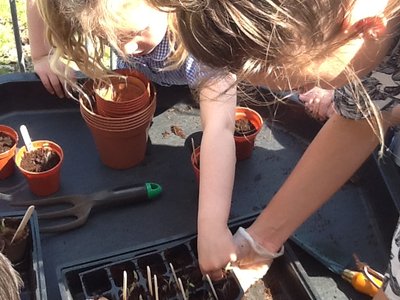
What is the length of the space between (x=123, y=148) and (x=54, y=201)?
0.21m

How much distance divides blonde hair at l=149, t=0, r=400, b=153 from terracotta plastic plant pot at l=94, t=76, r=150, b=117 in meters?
0.61

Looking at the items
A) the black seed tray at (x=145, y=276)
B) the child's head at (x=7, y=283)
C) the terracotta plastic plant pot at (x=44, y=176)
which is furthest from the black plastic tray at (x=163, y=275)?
the child's head at (x=7, y=283)

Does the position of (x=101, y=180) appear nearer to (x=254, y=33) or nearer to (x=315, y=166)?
(x=315, y=166)

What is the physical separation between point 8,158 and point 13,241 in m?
0.28

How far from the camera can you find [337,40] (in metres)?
0.77

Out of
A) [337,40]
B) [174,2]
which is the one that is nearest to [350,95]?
[337,40]

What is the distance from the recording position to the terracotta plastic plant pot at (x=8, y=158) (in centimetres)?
141

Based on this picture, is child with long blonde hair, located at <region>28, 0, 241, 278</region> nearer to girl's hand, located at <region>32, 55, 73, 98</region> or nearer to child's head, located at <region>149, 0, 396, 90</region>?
girl's hand, located at <region>32, 55, 73, 98</region>

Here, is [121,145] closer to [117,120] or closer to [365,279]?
[117,120]

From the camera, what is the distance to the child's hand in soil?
1558 millimetres

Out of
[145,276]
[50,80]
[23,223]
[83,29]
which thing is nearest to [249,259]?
[145,276]

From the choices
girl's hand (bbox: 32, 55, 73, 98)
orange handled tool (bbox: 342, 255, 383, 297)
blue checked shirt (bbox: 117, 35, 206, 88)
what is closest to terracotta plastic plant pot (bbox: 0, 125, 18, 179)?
girl's hand (bbox: 32, 55, 73, 98)

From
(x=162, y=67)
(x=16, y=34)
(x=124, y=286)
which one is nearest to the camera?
(x=124, y=286)

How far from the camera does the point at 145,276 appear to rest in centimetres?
122
